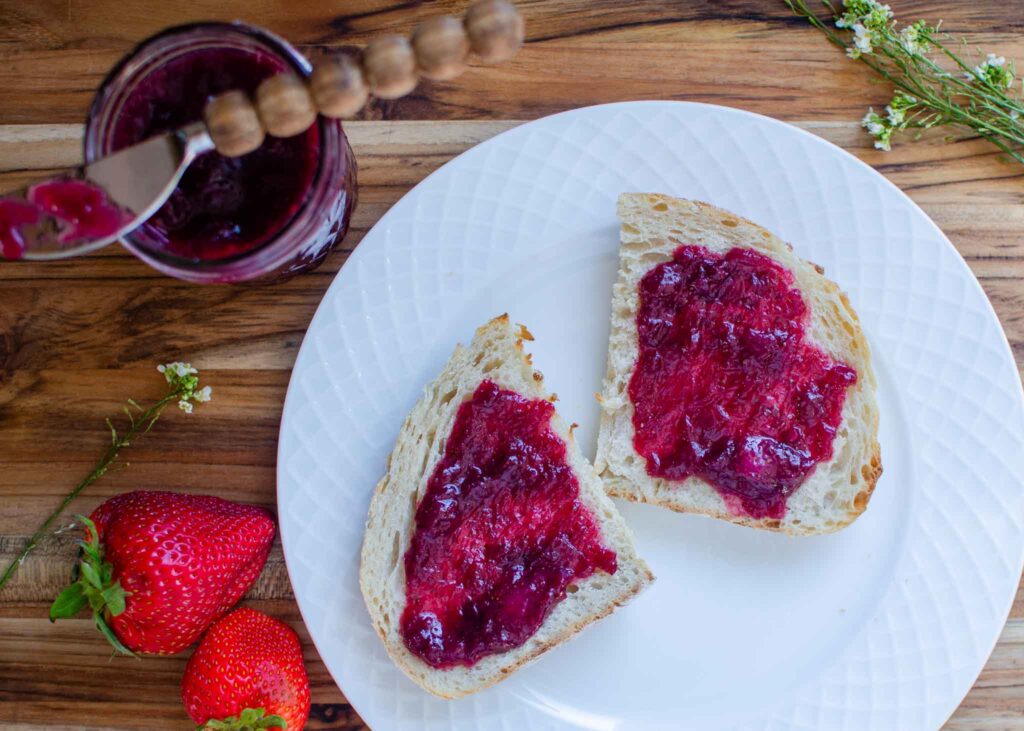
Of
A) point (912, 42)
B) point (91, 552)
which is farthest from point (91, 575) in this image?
point (912, 42)

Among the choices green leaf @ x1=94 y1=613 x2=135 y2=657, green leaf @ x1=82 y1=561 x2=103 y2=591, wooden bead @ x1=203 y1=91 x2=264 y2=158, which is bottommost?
green leaf @ x1=94 y1=613 x2=135 y2=657

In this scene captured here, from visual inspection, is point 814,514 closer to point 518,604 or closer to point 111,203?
point 518,604

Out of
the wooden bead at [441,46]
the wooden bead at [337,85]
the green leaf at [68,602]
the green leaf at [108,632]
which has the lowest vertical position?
the green leaf at [108,632]

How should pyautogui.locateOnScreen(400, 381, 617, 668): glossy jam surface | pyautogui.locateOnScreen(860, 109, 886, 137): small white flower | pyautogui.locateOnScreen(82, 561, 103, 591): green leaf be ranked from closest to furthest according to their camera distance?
pyautogui.locateOnScreen(82, 561, 103, 591): green leaf < pyautogui.locateOnScreen(400, 381, 617, 668): glossy jam surface < pyautogui.locateOnScreen(860, 109, 886, 137): small white flower

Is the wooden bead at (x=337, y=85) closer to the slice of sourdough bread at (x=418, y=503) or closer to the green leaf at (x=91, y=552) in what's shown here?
the slice of sourdough bread at (x=418, y=503)

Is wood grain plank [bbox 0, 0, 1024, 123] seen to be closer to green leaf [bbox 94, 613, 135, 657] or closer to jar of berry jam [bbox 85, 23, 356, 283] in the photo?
jar of berry jam [bbox 85, 23, 356, 283]

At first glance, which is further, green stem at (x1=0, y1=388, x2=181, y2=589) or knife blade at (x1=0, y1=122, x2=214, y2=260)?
green stem at (x1=0, y1=388, x2=181, y2=589)

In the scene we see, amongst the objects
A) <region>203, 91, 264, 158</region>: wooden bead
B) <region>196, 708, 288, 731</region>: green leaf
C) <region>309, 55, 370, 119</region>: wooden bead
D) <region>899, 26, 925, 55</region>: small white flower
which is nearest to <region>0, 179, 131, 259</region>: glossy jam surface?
<region>203, 91, 264, 158</region>: wooden bead

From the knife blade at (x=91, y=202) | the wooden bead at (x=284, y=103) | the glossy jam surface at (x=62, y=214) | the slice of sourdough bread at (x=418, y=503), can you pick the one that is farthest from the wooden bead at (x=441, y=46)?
the slice of sourdough bread at (x=418, y=503)

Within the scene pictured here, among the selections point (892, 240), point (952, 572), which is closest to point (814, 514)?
point (952, 572)
